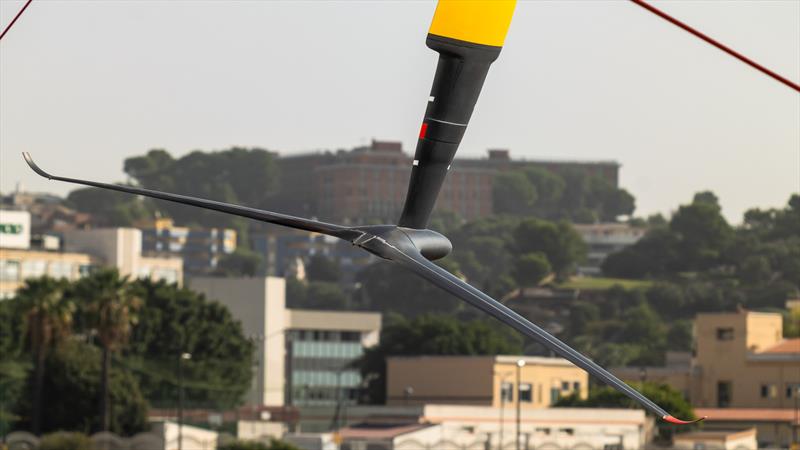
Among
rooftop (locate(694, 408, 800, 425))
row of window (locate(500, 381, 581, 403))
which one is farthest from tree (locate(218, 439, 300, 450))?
row of window (locate(500, 381, 581, 403))

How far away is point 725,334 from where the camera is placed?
16462cm

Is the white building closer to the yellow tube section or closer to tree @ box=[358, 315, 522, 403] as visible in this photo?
tree @ box=[358, 315, 522, 403]

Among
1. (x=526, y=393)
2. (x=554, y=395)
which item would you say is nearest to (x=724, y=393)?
(x=554, y=395)

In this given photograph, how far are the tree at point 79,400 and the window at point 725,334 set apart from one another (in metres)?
53.3

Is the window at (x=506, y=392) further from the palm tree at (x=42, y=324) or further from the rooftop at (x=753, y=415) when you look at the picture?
the palm tree at (x=42, y=324)

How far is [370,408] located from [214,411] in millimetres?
14003

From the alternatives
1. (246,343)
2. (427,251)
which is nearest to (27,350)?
(246,343)

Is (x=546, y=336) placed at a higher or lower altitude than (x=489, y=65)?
lower

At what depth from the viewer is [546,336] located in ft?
35.2

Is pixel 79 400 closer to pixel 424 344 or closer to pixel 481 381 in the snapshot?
pixel 481 381

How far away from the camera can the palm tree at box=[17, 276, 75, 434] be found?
13238cm

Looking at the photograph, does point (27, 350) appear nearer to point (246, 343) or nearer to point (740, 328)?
point (246, 343)

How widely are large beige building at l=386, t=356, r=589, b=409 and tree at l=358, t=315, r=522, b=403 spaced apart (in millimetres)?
12284

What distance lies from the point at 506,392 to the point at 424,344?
25.5 metres
